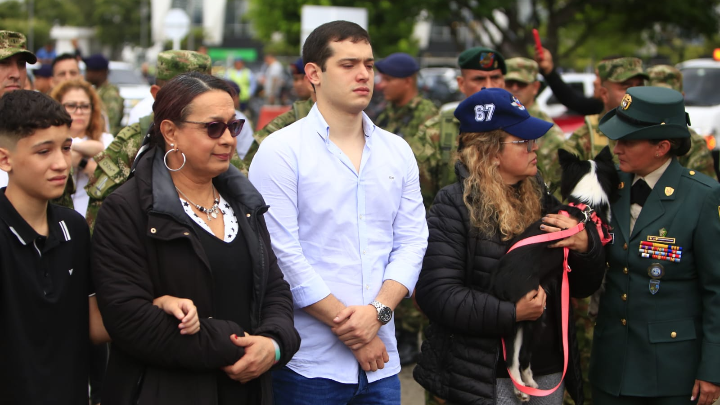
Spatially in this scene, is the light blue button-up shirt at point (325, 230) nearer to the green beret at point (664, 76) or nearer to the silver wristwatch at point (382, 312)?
the silver wristwatch at point (382, 312)

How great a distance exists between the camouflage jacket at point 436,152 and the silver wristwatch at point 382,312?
8.18 feet

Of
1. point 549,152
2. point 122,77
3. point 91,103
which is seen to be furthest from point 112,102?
point 122,77

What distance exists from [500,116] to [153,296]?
6.13ft

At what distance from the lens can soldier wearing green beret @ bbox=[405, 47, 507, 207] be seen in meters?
5.77

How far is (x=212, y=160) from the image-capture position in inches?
117

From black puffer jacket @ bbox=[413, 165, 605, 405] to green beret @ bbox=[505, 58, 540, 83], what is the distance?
124 inches

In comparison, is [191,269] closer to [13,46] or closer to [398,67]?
[13,46]

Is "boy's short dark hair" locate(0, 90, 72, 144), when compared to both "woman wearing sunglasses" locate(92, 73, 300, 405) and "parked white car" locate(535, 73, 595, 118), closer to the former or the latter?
"woman wearing sunglasses" locate(92, 73, 300, 405)

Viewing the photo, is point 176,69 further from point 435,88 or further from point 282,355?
point 435,88

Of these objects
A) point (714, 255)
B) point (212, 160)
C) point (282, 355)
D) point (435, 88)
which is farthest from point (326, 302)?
point (435, 88)

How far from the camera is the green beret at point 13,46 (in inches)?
181

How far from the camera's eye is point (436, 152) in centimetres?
577

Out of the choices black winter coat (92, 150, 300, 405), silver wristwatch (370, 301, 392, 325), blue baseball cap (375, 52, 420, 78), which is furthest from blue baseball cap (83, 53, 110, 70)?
A: silver wristwatch (370, 301, 392, 325)

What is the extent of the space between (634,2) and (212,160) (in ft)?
79.8
